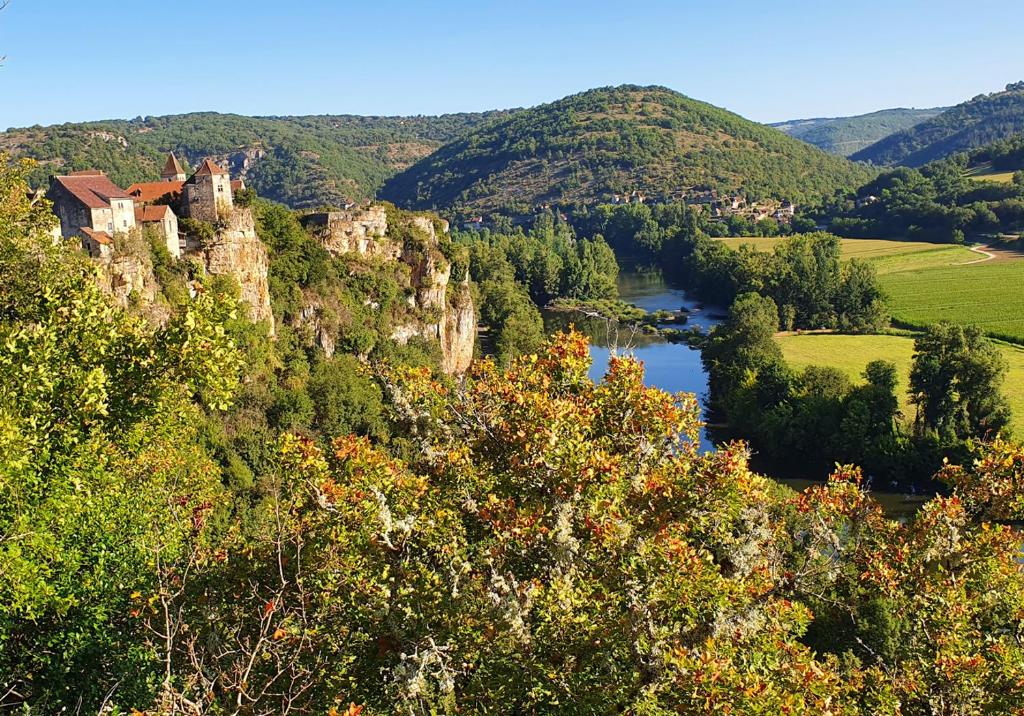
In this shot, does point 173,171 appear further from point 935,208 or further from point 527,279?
point 935,208

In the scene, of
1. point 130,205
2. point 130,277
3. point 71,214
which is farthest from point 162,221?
point 130,277

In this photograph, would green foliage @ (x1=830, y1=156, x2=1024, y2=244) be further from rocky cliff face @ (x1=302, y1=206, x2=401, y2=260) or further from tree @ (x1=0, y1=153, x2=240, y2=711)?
tree @ (x1=0, y1=153, x2=240, y2=711)

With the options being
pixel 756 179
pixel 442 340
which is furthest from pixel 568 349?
pixel 756 179

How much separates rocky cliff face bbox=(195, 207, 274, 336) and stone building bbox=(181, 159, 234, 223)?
88 cm

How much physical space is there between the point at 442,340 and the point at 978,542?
4911cm

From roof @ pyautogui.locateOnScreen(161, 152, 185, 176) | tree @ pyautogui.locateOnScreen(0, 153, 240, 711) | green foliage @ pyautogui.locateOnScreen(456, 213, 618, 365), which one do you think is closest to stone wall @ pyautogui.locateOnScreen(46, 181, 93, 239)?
roof @ pyautogui.locateOnScreen(161, 152, 185, 176)

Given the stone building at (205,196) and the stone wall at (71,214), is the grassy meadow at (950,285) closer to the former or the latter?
the stone building at (205,196)

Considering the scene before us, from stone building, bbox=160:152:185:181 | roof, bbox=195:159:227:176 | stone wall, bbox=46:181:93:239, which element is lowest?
stone wall, bbox=46:181:93:239

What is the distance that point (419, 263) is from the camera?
187ft

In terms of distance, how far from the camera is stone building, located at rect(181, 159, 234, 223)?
4053 centimetres

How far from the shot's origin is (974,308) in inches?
2714

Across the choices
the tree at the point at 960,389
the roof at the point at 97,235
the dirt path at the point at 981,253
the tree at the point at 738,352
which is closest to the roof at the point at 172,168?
the roof at the point at 97,235

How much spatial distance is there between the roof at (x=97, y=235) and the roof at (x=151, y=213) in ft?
10.4

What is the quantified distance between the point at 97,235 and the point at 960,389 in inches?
1652
